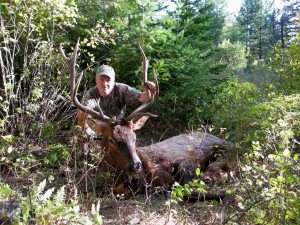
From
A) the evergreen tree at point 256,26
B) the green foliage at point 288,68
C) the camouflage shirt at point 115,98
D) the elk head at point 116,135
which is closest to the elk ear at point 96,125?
the elk head at point 116,135

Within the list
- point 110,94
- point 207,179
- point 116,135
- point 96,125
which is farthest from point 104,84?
point 207,179

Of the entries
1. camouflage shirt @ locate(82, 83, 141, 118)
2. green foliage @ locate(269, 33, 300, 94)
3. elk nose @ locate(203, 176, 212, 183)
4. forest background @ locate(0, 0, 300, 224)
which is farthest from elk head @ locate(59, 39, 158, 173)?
green foliage @ locate(269, 33, 300, 94)

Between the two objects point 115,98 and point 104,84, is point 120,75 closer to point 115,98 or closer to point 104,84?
point 115,98

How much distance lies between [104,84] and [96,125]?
1197 millimetres

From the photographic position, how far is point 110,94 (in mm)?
6242

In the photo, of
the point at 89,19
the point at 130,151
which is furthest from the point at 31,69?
the point at 130,151

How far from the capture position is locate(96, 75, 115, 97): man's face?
6.00 metres

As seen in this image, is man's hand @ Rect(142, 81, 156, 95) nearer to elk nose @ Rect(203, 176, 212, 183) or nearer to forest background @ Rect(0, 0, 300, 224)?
forest background @ Rect(0, 0, 300, 224)

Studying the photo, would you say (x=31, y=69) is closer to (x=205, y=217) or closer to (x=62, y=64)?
(x=62, y=64)

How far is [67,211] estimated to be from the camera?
265 centimetres

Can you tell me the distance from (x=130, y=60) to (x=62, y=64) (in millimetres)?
1762

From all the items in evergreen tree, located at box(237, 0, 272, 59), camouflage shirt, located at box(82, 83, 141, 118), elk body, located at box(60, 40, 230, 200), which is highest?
evergreen tree, located at box(237, 0, 272, 59)

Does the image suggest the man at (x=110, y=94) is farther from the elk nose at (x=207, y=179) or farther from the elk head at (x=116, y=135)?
the elk nose at (x=207, y=179)

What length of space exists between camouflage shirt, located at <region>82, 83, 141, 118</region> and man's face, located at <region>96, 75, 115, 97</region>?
106 millimetres
